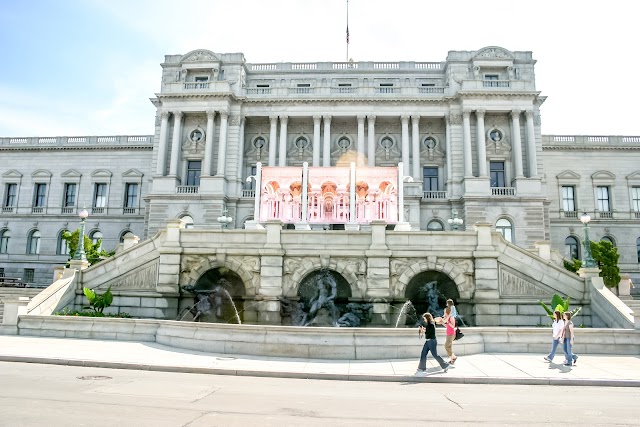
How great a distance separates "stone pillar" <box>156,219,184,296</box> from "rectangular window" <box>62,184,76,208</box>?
35.9 meters

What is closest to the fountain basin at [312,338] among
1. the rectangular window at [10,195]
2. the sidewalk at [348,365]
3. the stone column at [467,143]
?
the sidewalk at [348,365]

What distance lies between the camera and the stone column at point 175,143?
48.9 meters

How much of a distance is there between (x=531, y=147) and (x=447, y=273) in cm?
2889

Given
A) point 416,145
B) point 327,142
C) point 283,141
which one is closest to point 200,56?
point 283,141

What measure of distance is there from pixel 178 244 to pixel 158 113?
31933mm

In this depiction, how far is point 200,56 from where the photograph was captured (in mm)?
51875

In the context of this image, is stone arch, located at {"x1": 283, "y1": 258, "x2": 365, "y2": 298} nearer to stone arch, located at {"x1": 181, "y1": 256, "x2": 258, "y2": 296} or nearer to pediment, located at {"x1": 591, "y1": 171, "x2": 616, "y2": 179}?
stone arch, located at {"x1": 181, "y1": 256, "x2": 258, "y2": 296}

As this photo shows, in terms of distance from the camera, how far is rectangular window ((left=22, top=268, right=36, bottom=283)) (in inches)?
2076

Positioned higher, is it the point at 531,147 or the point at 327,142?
the point at 327,142

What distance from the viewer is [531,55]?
51.3 meters

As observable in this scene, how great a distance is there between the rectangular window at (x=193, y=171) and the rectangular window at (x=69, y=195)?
1526 cm

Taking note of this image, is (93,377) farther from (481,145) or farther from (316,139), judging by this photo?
(481,145)

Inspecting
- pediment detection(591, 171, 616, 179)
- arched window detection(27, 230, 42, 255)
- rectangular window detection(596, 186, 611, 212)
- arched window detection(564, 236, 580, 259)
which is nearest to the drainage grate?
arched window detection(564, 236, 580, 259)

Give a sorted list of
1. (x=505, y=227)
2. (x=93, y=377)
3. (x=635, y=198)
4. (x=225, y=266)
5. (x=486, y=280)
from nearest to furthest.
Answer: (x=93, y=377) → (x=486, y=280) → (x=225, y=266) → (x=505, y=227) → (x=635, y=198)
